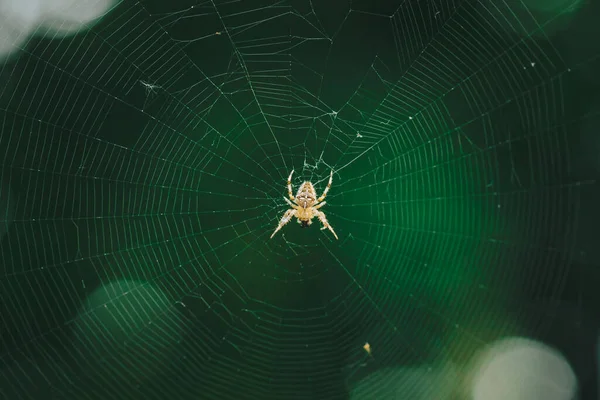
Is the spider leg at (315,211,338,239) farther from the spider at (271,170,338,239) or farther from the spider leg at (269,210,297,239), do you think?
the spider leg at (269,210,297,239)

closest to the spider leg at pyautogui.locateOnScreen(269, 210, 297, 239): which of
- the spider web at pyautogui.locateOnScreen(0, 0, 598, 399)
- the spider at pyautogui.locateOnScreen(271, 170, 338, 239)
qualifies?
the spider at pyautogui.locateOnScreen(271, 170, 338, 239)

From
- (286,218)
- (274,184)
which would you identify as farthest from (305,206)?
(274,184)

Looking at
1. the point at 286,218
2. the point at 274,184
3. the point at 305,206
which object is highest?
the point at 274,184

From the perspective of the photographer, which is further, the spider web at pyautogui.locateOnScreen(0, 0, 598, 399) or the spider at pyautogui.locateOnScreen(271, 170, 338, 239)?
the spider at pyautogui.locateOnScreen(271, 170, 338, 239)

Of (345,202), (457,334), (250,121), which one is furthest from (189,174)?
(457,334)

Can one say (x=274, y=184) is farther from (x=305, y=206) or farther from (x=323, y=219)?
(x=323, y=219)

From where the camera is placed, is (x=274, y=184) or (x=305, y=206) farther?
(x=274, y=184)

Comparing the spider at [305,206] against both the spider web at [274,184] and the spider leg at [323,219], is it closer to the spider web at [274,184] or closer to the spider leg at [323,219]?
the spider leg at [323,219]
